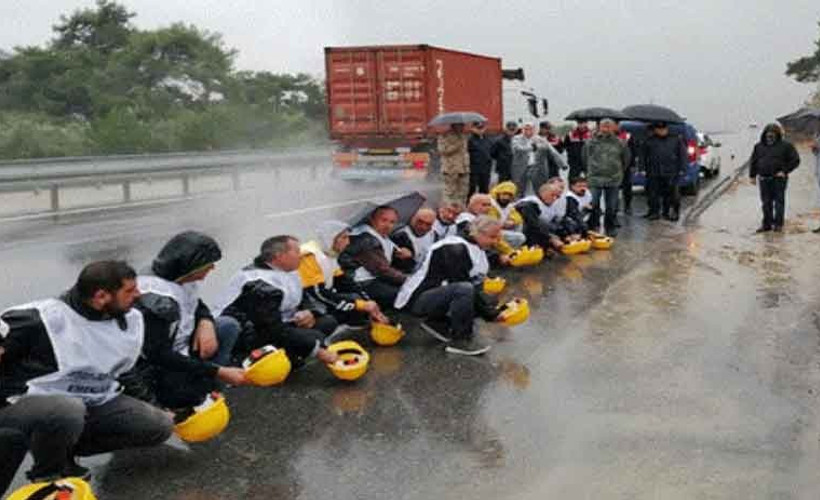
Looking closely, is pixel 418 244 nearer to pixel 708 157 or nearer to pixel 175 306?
pixel 175 306

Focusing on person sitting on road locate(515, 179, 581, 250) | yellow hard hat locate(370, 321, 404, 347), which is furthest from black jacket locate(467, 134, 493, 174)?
yellow hard hat locate(370, 321, 404, 347)

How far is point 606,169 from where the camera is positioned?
1348cm

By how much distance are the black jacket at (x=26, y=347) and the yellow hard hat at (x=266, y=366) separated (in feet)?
4.37

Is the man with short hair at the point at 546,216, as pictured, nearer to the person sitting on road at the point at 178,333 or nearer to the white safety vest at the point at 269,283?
the white safety vest at the point at 269,283

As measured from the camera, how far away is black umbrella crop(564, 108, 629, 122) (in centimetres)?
1434

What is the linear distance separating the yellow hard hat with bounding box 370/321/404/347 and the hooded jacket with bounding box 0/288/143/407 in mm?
2950

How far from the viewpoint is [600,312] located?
→ 8398mm

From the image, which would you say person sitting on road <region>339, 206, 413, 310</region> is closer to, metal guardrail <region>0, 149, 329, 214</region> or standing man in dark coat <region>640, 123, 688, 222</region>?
standing man in dark coat <region>640, 123, 688, 222</region>

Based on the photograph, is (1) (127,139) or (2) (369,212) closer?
(2) (369,212)

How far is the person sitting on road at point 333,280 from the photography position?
671 cm

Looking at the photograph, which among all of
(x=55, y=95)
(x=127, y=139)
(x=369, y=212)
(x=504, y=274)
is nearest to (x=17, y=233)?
(x=504, y=274)

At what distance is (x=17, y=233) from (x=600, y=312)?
1045 cm

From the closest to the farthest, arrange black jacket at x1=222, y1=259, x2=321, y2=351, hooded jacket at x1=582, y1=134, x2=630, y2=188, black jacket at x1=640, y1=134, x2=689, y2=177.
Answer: black jacket at x1=222, y1=259, x2=321, y2=351, hooded jacket at x1=582, y1=134, x2=630, y2=188, black jacket at x1=640, y1=134, x2=689, y2=177

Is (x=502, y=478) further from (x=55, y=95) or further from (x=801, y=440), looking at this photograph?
(x=55, y=95)
